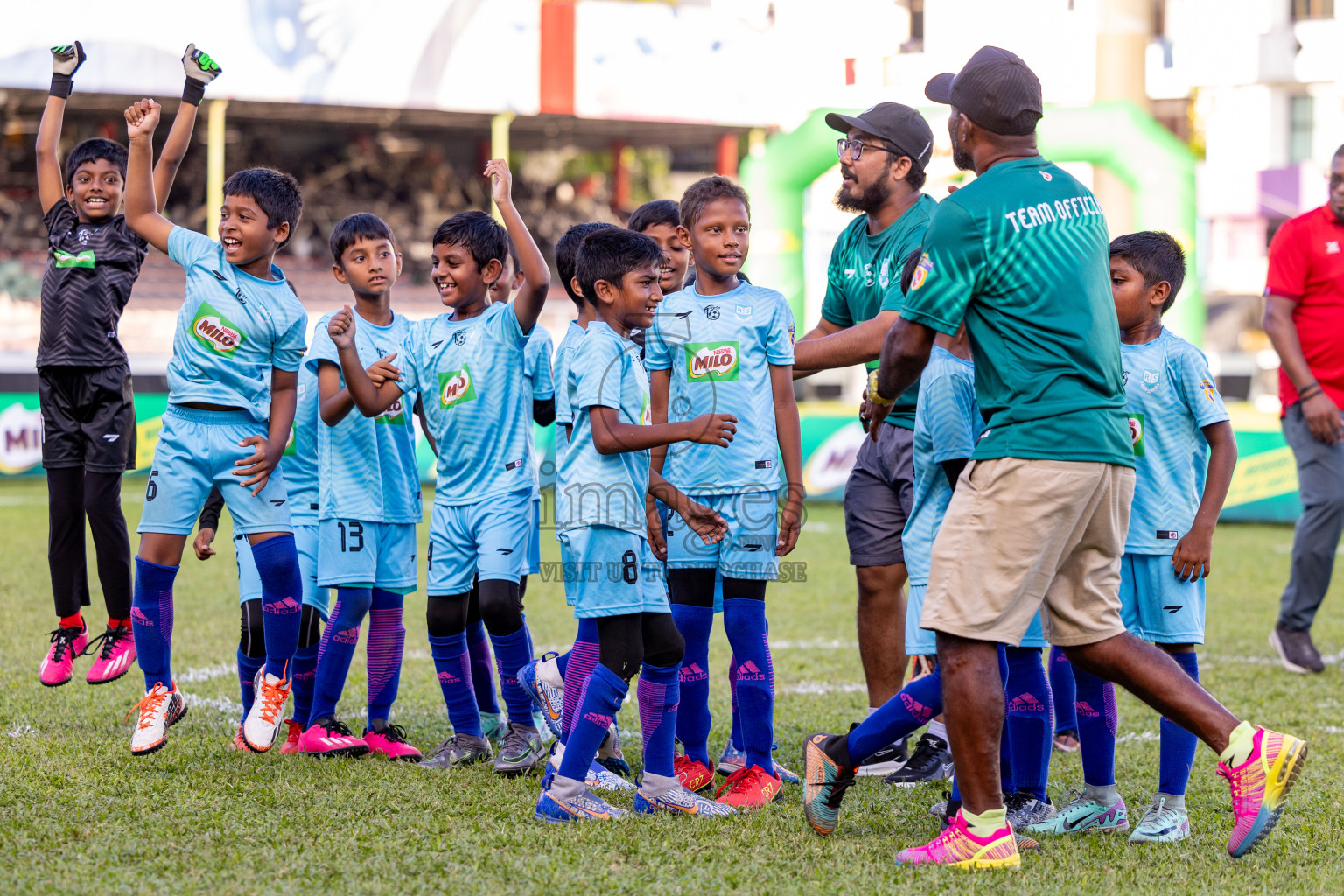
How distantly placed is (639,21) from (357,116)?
17.7 feet

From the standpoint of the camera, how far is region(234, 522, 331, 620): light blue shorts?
4840 millimetres

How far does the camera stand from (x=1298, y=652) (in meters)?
6.66

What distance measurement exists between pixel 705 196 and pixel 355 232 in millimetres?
1336

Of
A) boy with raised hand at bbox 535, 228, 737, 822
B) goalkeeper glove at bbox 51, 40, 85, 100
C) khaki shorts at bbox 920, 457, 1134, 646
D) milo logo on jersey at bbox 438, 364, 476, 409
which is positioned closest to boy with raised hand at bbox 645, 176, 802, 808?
boy with raised hand at bbox 535, 228, 737, 822

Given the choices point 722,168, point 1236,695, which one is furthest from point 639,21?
point 1236,695

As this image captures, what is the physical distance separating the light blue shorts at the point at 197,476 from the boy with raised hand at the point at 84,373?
0.76 metres

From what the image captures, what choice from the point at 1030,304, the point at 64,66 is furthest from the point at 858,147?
the point at 64,66

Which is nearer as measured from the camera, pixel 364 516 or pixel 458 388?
pixel 458 388

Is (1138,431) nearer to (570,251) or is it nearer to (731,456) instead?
(731,456)

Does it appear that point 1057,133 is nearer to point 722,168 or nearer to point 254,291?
point 722,168

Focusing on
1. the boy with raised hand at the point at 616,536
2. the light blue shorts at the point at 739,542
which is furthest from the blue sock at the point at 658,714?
the light blue shorts at the point at 739,542

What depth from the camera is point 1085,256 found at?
3.44 metres

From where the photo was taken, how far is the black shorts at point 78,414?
5.41 meters

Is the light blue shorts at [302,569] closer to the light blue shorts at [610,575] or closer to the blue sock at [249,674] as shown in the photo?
the blue sock at [249,674]
